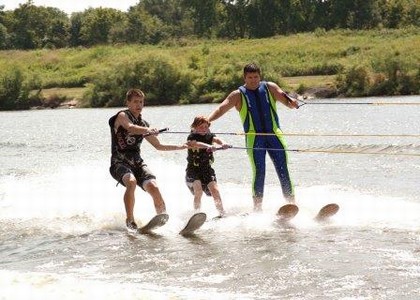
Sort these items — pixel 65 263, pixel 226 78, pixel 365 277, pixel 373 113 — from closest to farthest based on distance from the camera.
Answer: pixel 365 277, pixel 65 263, pixel 373 113, pixel 226 78

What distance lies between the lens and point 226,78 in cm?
5928

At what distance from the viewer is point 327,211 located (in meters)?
9.87

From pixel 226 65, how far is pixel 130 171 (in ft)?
171

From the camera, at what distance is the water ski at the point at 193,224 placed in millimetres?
9648

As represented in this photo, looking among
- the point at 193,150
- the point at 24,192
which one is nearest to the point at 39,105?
the point at 24,192

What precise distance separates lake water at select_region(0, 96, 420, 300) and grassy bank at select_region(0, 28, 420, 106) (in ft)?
126

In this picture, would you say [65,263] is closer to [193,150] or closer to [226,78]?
[193,150]

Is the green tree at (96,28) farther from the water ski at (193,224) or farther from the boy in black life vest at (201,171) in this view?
the water ski at (193,224)

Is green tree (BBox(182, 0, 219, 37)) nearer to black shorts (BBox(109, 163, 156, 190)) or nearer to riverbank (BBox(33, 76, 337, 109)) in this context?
riverbank (BBox(33, 76, 337, 109))

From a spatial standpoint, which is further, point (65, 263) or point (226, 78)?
point (226, 78)

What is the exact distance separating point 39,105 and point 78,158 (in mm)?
42830

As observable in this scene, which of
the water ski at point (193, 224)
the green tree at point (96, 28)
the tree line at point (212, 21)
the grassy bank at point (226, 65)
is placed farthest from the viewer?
the green tree at point (96, 28)

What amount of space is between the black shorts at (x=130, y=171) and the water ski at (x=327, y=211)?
2.21 metres

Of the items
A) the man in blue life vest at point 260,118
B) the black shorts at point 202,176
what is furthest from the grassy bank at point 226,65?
the man in blue life vest at point 260,118
